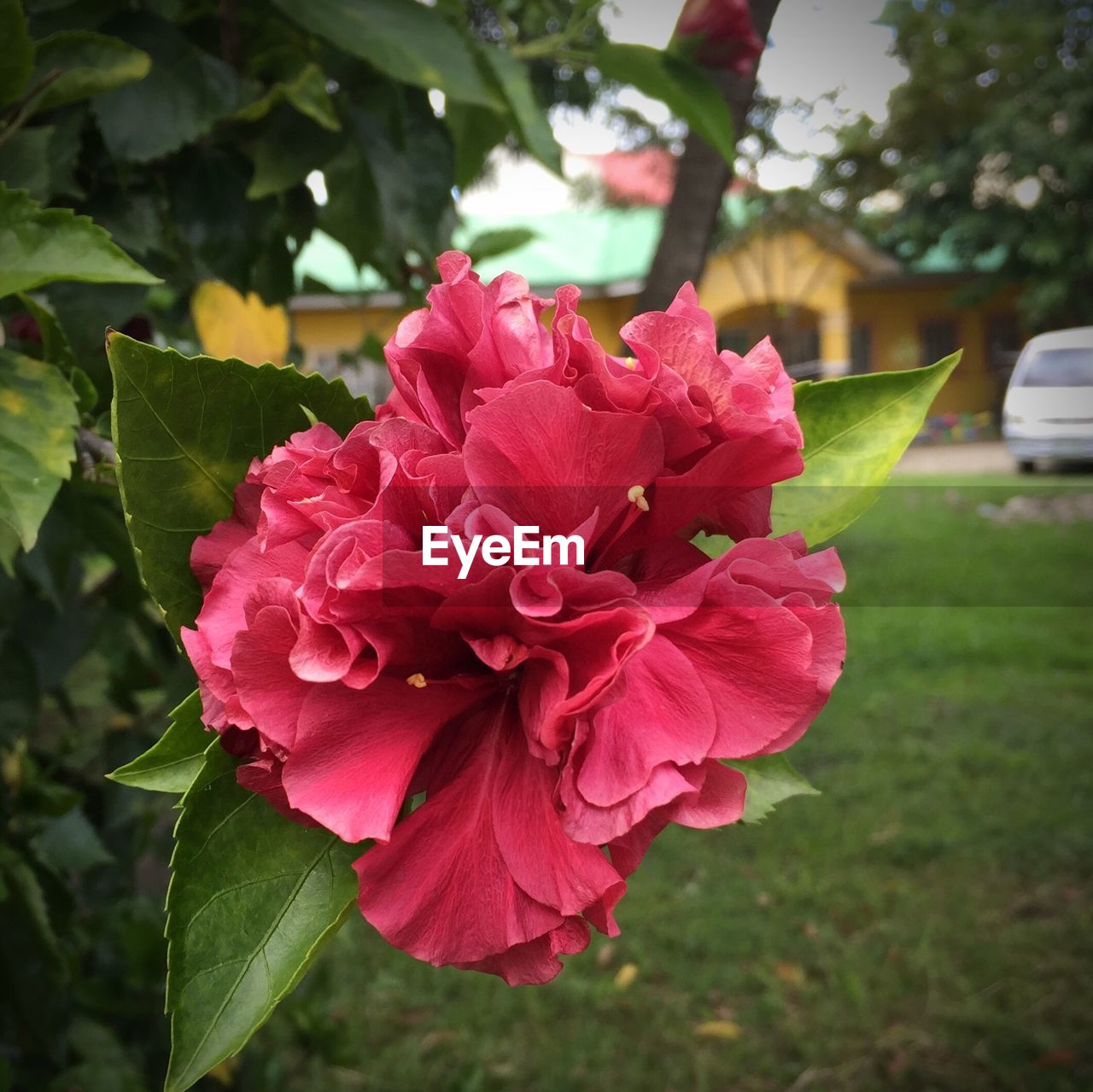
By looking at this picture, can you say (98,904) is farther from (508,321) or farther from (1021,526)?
(1021,526)

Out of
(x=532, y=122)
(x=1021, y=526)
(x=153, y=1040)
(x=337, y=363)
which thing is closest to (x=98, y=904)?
(x=153, y=1040)

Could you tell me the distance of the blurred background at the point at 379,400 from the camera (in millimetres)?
1013

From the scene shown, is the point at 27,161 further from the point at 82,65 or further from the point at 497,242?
the point at 497,242

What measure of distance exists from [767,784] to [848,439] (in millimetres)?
211

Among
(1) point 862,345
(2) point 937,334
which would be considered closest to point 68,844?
(1) point 862,345

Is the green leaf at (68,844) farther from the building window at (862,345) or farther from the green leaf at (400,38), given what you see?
the building window at (862,345)

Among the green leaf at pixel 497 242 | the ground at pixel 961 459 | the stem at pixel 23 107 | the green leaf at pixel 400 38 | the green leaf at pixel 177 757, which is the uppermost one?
the green leaf at pixel 400 38

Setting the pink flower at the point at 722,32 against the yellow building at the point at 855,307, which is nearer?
the pink flower at the point at 722,32

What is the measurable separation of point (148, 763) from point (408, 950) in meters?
0.17

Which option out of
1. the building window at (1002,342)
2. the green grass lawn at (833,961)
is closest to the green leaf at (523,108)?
the green grass lawn at (833,961)

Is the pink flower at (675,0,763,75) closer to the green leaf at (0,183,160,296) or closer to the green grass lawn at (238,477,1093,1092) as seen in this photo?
the green leaf at (0,183,160,296)

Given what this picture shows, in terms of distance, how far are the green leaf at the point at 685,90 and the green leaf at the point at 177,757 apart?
826 mm

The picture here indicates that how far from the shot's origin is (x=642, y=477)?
496 mm

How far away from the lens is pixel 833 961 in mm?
2893
